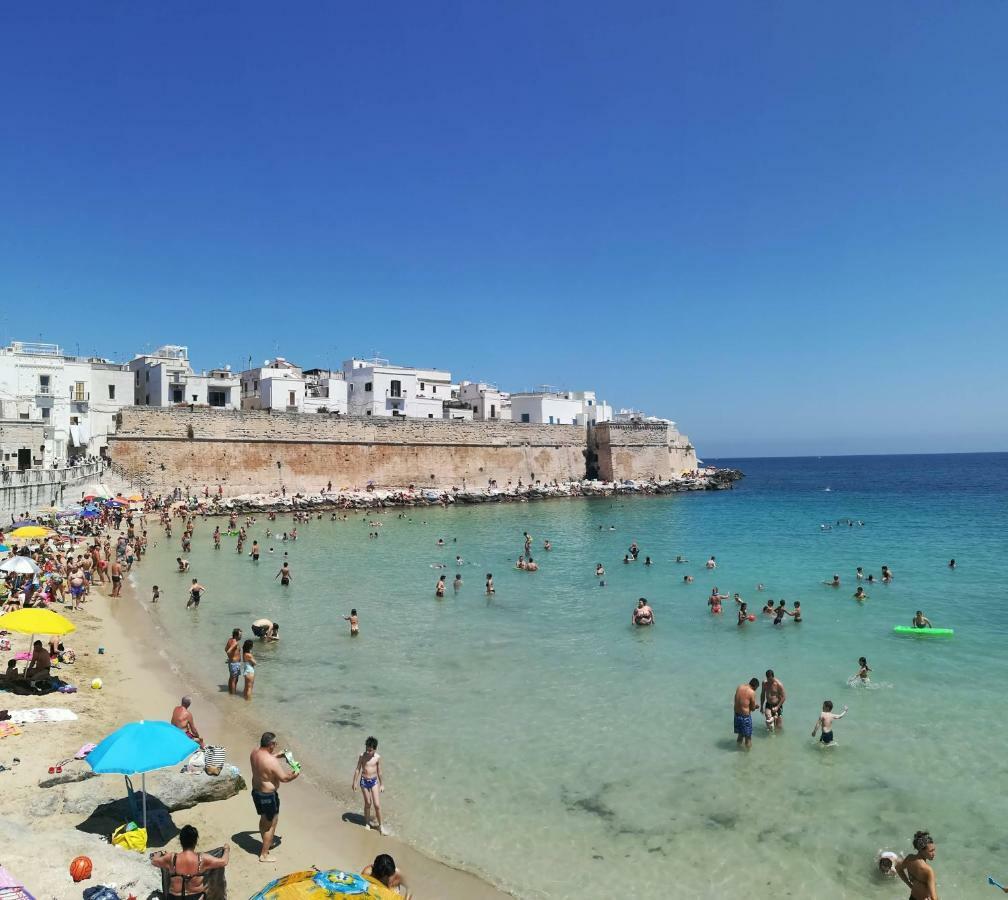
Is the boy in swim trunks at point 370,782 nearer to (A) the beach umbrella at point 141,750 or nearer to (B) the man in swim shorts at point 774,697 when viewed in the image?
(A) the beach umbrella at point 141,750

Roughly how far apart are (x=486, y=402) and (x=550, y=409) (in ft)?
16.2

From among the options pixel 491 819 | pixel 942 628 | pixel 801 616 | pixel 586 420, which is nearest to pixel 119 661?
pixel 491 819

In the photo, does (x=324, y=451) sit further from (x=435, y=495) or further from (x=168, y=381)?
(x=168, y=381)

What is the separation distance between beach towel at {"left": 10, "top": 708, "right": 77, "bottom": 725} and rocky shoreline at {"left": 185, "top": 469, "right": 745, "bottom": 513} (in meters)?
27.6

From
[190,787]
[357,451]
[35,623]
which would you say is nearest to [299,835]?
[190,787]

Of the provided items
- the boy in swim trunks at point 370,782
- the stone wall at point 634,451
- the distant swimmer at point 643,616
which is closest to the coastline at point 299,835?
the boy in swim trunks at point 370,782

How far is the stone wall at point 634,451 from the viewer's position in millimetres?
51569

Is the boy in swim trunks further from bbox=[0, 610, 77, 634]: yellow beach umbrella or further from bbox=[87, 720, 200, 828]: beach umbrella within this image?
bbox=[0, 610, 77, 634]: yellow beach umbrella

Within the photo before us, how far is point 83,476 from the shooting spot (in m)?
29.9

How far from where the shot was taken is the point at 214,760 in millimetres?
7059

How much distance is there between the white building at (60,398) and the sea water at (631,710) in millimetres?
14263

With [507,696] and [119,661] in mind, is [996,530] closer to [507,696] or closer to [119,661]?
[507,696]

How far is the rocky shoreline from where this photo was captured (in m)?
36.8

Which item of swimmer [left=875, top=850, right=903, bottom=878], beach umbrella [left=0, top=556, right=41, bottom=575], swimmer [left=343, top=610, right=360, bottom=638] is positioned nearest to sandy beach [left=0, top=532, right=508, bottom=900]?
beach umbrella [left=0, top=556, right=41, bottom=575]
